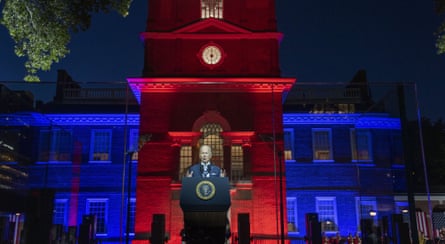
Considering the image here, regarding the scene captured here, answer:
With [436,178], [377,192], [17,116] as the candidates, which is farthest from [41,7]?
[436,178]

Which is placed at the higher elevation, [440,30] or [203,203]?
[440,30]

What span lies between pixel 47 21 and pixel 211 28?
10626 millimetres

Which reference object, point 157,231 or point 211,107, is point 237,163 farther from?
point 157,231

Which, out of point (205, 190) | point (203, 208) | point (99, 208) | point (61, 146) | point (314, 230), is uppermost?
point (61, 146)

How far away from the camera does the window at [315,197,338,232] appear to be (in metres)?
24.2

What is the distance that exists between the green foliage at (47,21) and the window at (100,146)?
13.1 meters

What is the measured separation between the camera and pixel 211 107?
67.9ft

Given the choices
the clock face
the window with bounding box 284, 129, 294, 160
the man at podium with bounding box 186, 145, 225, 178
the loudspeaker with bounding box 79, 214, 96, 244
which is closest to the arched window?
the clock face

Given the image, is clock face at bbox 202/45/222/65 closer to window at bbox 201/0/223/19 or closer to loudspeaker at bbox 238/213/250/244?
window at bbox 201/0/223/19

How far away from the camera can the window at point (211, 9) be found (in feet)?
72.4

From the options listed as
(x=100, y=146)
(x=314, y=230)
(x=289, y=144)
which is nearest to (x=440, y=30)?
(x=314, y=230)

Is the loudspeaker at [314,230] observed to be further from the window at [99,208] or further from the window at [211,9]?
the window at [99,208]

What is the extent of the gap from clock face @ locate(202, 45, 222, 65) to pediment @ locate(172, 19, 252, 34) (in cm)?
78

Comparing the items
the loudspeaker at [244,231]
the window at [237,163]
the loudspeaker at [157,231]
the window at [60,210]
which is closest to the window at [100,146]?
the window at [60,210]
